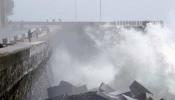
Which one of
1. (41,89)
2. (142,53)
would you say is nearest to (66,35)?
(142,53)

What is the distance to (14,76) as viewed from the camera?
13.8 m

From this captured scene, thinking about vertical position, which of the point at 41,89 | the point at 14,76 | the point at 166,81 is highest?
the point at 14,76

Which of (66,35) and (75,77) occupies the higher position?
(66,35)

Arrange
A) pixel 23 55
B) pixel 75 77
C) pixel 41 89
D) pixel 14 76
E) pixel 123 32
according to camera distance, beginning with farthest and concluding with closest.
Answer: pixel 123 32 < pixel 75 77 < pixel 41 89 < pixel 23 55 < pixel 14 76

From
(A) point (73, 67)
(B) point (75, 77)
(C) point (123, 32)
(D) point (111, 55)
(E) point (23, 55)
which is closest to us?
(E) point (23, 55)

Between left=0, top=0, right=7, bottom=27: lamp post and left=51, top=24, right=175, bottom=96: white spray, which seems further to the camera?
left=0, top=0, right=7, bottom=27: lamp post

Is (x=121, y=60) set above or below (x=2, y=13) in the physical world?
below

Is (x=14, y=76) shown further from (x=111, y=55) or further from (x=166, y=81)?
(x=111, y=55)

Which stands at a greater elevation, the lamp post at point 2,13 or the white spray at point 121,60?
the lamp post at point 2,13

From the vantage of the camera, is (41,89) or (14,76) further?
(41,89)

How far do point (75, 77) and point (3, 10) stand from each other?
40.1 meters

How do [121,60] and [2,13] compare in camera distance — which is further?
[2,13]

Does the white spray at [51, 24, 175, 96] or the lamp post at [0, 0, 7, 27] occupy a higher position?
the lamp post at [0, 0, 7, 27]

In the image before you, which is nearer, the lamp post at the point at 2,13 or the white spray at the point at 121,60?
the white spray at the point at 121,60
